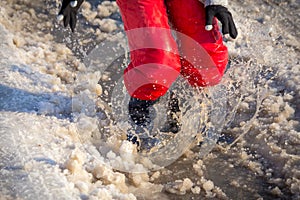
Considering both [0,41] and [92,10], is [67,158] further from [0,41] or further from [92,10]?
[92,10]

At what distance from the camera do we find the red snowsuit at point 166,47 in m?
2.22

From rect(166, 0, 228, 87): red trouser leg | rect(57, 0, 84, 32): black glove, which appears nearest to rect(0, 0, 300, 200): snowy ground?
rect(166, 0, 228, 87): red trouser leg

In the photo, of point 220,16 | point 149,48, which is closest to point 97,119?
point 149,48

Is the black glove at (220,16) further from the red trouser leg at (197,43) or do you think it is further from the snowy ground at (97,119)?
the snowy ground at (97,119)

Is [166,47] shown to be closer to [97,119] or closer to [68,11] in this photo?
[68,11]

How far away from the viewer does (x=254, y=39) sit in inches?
128

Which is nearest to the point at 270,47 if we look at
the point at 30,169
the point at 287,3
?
the point at 287,3

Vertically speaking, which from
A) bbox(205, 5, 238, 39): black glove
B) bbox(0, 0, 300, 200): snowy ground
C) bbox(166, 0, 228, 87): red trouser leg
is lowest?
bbox(0, 0, 300, 200): snowy ground

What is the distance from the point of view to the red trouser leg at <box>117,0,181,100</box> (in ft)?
7.28

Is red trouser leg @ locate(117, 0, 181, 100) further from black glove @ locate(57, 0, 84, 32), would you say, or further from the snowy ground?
the snowy ground

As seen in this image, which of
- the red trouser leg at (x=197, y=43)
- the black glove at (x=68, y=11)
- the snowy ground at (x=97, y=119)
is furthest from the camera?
the red trouser leg at (x=197, y=43)

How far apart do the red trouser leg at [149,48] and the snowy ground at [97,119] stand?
34 centimetres

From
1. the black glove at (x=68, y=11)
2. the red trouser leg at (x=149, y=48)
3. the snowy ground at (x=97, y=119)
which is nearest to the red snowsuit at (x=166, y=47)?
the red trouser leg at (x=149, y=48)

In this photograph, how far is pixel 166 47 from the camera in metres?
2.24
